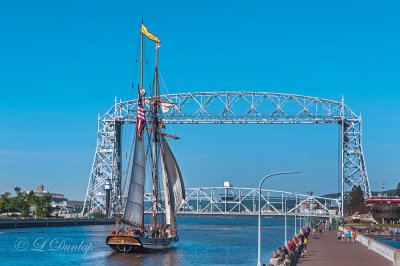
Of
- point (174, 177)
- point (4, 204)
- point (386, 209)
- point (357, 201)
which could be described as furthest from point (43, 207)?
point (174, 177)

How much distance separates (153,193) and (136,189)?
10.9m

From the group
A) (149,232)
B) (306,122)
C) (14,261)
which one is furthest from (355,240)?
(306,122)

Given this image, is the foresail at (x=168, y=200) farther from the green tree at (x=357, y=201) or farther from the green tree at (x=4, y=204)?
the green tree at (x=4, y=204)

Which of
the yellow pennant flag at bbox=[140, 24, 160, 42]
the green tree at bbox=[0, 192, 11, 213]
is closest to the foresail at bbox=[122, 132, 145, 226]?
the yellow pennant flag at bbox=[140, 24, 160, 42]

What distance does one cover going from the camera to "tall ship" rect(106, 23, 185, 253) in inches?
2667

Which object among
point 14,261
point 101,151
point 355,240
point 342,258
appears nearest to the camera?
point 342,258

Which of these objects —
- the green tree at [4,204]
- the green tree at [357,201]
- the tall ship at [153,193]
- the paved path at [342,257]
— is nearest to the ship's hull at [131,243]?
the tall ship at [153,193]

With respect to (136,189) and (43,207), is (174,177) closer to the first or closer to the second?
(136,189)

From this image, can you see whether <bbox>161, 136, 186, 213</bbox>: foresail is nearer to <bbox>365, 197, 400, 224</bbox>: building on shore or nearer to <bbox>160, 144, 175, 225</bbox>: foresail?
<bbox>160, 144, 175, 225</bbox>: foresail

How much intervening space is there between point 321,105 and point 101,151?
164ft

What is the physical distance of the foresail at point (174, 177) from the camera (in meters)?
80.0

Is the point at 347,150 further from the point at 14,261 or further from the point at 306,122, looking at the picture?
the point at 14,261

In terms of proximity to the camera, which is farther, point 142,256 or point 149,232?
point 149,232

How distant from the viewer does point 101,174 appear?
5778 inches
